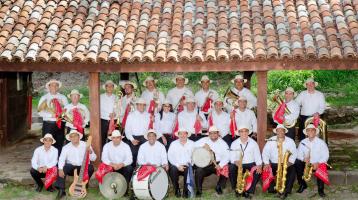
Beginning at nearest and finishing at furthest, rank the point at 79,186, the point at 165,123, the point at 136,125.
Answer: the point at 79,186, the point at 136,125, the point at 165,123

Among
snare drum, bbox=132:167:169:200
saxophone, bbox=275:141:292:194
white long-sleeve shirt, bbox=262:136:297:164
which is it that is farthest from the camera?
white long-sleeve shirt, bbox=262:136:297:164

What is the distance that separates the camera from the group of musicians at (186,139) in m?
11.5

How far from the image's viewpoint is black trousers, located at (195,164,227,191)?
11.5m

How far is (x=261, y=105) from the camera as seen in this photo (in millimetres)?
12070

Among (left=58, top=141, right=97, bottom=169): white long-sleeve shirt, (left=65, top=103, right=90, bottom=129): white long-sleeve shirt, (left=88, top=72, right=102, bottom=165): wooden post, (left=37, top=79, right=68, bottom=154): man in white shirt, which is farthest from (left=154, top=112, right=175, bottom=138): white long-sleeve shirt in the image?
(left=37, top=79, right=68, bottom=154): man in white shirt

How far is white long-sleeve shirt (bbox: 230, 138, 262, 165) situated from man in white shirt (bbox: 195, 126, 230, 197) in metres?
0.13

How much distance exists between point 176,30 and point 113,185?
342 cm

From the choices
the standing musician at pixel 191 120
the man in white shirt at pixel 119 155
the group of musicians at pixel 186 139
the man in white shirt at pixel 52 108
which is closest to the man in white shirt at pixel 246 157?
the group of musicians at pixel 186 139

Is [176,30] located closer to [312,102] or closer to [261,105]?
[261,105]

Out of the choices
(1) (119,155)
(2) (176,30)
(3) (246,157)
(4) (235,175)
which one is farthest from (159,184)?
(2) (176,30)

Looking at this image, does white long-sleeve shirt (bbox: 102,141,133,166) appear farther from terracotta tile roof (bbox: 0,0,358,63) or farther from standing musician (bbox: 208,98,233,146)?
standing musician (bbox: 208,98,233,146)

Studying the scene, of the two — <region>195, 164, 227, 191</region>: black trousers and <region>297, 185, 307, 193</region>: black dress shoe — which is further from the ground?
<region>195, 164, 227, 191</region>: black trousers

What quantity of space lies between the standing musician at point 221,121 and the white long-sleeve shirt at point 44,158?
3227 mm

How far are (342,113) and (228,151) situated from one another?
978cm
